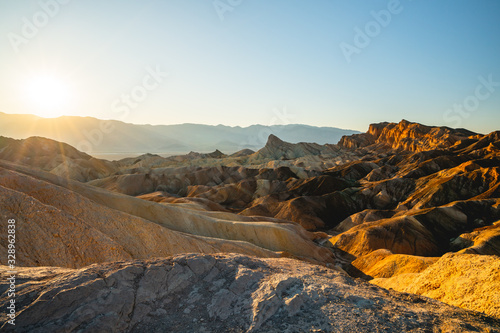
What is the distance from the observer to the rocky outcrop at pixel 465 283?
580cm

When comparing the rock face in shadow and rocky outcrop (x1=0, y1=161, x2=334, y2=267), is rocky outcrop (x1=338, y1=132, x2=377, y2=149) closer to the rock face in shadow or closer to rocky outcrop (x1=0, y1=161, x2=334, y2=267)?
rocky outcrop (x1=0, y1=161, x2=334, y2=267)

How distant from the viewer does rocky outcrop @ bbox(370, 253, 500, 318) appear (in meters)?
5.80

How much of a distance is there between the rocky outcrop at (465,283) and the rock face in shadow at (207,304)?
215cm

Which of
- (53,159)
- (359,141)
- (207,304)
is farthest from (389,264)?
(359,141)

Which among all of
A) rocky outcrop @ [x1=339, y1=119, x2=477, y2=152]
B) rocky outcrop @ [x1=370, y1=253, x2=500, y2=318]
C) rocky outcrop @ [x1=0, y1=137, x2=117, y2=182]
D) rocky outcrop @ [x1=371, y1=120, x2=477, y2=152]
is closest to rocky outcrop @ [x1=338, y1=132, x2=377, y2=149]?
rocky outcrop @ [x1=339, y1=119, x2=477, y2=152]

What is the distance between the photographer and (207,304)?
4.22 metres

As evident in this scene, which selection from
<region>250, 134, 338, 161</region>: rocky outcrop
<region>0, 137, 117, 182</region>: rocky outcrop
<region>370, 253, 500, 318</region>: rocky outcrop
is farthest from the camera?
<region>250, 134, 338, 161</region>: rocky outcrop

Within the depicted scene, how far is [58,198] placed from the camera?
12242mm

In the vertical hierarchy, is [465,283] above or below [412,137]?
below

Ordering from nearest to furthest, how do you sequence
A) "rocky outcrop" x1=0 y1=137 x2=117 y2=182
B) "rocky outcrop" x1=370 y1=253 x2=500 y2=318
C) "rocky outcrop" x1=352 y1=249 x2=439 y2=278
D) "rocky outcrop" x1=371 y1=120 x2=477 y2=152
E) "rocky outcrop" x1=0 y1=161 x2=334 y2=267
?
"rocky outcrop" x1=370 y1=253 x2=500 y2=318 < "rocky outcrop" x1=0 y1=161 x2=334 y2=267 < "rocky outcrop" x1=352 y1=249 x2=439 y2=278 < "rocky outcrop" x1=0 y1=137 x2=117 y2=182 < "rocky outcrop" x1=371 y1=120 x2=477 y2=152

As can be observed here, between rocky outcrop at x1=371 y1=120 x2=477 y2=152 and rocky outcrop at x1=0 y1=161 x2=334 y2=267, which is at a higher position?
rocky outcrop at x1=371 y1=120 x2=477 y2=152

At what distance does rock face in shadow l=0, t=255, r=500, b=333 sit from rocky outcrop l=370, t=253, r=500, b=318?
215 centimetres

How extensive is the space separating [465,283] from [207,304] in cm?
657

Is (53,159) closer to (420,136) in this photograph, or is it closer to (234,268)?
(234,268)
